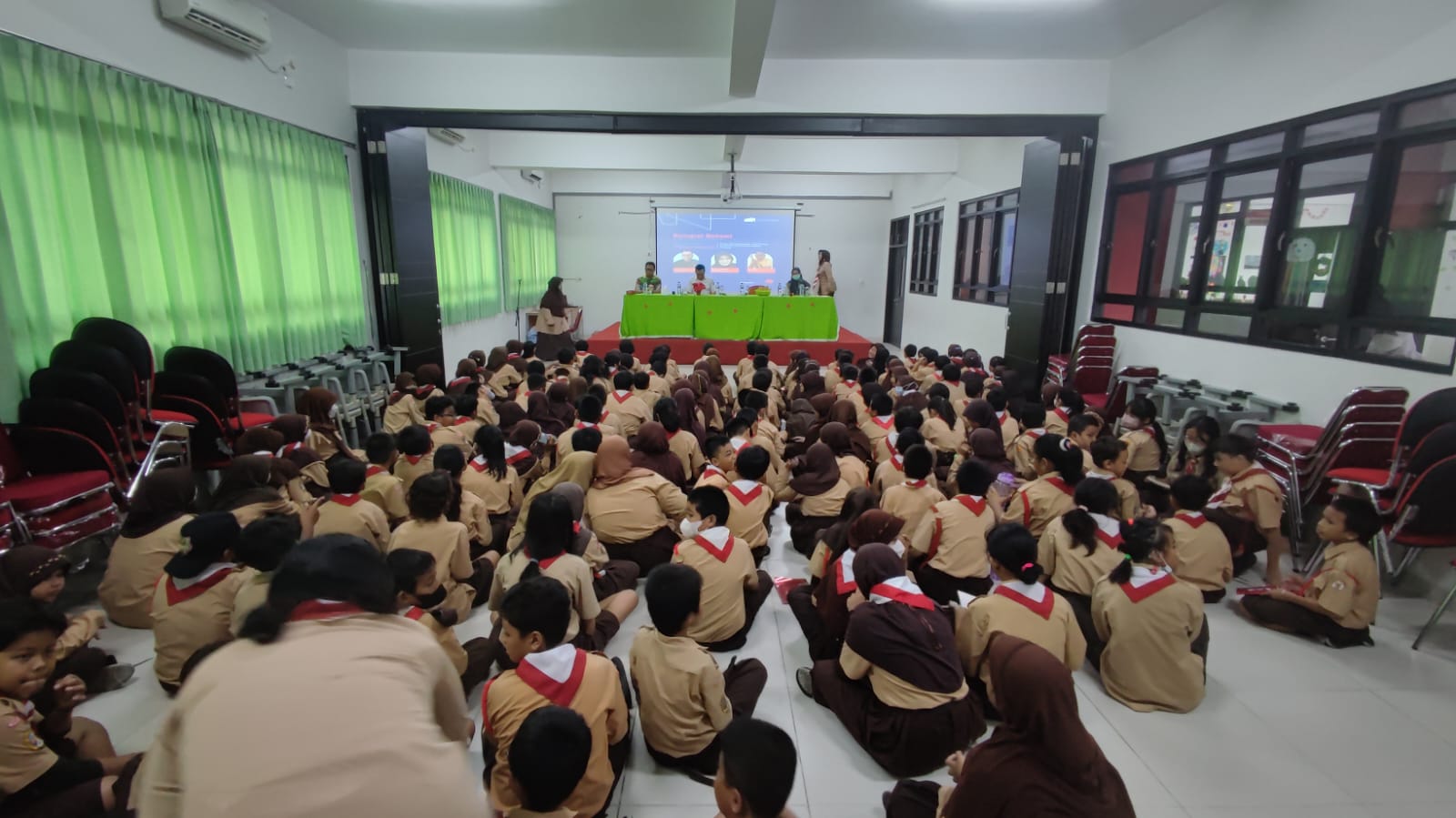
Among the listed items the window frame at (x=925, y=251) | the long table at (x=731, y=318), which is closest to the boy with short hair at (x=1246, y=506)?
the long table at (x=731, y=318)

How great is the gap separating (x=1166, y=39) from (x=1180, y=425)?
10.7ft

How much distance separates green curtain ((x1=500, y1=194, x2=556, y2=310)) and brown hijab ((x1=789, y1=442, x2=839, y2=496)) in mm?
8676

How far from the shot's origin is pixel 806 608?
2748 millimetres

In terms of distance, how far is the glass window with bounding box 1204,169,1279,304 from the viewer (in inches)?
181

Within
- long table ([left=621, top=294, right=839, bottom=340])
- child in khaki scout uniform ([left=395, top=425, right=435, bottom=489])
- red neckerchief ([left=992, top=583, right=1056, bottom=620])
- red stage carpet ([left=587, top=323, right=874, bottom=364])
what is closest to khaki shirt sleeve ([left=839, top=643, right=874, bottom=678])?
red neckerchief ([left=992, top=583, right=1056, bottom=620])

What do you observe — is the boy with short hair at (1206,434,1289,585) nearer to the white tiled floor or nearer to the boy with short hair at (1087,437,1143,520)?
the boy with short hair at (1087,437,1143,520)

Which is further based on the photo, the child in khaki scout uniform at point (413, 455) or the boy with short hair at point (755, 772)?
the child in khaki scout uniform at point (413, 455)

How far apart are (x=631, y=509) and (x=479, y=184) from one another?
8052mm

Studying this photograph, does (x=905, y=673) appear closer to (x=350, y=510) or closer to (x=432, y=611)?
(x=432, y=611)

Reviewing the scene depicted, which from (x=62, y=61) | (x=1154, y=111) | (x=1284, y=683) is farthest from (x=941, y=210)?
(x=62, y=61)

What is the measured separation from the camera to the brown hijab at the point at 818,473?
353 cm

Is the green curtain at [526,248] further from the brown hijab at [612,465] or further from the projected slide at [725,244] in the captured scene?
the brown hijab at [612,465]

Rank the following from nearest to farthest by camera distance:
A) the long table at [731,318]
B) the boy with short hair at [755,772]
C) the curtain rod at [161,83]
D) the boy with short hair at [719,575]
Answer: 1. the boy with short hair at [755,772]
2. the boy with short hair at [719,575]
3. the curtain rod at [161,83]
4. the long table at [731,318]

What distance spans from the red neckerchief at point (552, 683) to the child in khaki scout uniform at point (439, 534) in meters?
1.09
